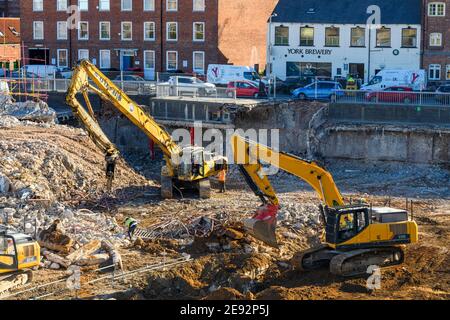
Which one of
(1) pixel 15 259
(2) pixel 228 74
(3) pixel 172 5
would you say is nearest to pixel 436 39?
(2) pixel 228 74

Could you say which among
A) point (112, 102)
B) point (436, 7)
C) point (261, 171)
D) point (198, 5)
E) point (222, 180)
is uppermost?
point (198, 5)

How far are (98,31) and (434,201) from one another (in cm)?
3072

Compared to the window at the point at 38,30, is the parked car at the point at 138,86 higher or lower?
lower

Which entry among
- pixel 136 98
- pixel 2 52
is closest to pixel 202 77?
pixel 136 98

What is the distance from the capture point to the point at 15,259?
24797 mm

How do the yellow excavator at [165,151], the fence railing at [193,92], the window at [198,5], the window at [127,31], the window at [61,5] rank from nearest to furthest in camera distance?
the yellow excavator at [165,151] < the fence railing at [193,92] < the window at [198,5] < the window at [127,31] < the window at [61,5]

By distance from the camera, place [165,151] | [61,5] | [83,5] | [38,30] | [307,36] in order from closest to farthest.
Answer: [165,151] < [307,36] < [83,5] < [61,5] < [38,30]

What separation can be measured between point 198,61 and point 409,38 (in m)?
12.4

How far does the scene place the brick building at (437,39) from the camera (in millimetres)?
55344

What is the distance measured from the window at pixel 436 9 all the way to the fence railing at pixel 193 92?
551 inches

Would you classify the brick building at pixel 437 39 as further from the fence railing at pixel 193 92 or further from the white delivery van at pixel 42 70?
the white delivery van at pixel 42 70

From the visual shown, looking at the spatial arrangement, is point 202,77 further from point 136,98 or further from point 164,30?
point 136,98

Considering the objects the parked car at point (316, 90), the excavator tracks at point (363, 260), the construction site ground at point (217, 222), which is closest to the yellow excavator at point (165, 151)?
the construction site ground at point (217, 222)

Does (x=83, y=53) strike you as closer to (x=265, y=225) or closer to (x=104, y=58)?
(x=104, y=58)
